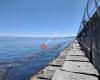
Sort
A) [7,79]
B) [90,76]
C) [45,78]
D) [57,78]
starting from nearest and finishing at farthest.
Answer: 1. [57,78]
2. [90,76]
3. [45,78]
4. [7,79]

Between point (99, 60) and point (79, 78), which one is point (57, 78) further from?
point (99, 60)

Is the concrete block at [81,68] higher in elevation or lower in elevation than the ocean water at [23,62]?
higher

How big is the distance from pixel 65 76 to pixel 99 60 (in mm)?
1387

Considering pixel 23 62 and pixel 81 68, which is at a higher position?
pixel 81 68

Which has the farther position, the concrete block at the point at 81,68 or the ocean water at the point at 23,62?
the ocean water at the point at 23,62

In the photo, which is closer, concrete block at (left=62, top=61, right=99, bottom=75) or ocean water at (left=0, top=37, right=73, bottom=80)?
concrete block at (left=62, top=61, right=99, bottom=75)

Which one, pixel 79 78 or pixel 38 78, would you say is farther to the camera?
pixel 38 78

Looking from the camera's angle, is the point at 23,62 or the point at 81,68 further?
the point at 23,62

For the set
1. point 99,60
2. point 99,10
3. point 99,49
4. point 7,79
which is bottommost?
point 7,79

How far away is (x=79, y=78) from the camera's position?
433cm

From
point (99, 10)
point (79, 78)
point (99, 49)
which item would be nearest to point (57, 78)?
point (79, 78)

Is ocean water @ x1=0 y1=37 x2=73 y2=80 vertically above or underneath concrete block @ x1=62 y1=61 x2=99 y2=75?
underneath

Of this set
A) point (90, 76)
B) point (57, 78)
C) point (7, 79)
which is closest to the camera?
point (57, 78)

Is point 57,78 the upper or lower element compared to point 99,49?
lower
